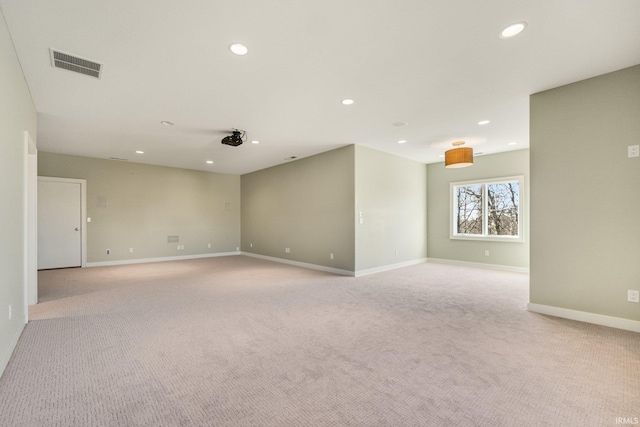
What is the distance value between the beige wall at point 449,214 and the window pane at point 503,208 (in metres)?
0.25

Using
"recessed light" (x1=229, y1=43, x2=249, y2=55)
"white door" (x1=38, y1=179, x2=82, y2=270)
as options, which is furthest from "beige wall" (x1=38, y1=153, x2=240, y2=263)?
"recessed light" (x1=229, y1=43, x2=249, y2=55)

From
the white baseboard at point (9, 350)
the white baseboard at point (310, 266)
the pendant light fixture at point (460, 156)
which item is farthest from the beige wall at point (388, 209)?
the white baseboard at point (9, 350)

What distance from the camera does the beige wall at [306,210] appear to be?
6.20 metres

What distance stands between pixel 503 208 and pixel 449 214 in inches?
50.1

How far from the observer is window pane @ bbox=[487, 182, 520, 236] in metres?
6.73

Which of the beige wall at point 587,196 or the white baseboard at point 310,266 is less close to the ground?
the beige wall at point 587,196

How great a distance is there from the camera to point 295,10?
2172 mm

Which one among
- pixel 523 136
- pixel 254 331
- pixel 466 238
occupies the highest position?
pixel 523 136

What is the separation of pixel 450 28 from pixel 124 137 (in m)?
5.79

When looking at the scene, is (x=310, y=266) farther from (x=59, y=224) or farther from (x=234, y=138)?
(x=59, y=224)

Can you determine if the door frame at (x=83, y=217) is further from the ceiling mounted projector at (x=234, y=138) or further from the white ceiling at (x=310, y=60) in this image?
the ceiling mounted projector at (x=234, y=138)

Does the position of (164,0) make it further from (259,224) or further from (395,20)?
(259,224)

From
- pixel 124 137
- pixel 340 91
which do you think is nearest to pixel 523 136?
pixel 340 91

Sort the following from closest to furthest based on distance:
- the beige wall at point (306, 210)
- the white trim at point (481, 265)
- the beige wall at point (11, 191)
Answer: the beige wall at point (11, 191), the beige wall at point (306, 210), the white trim at point (481, 265)
